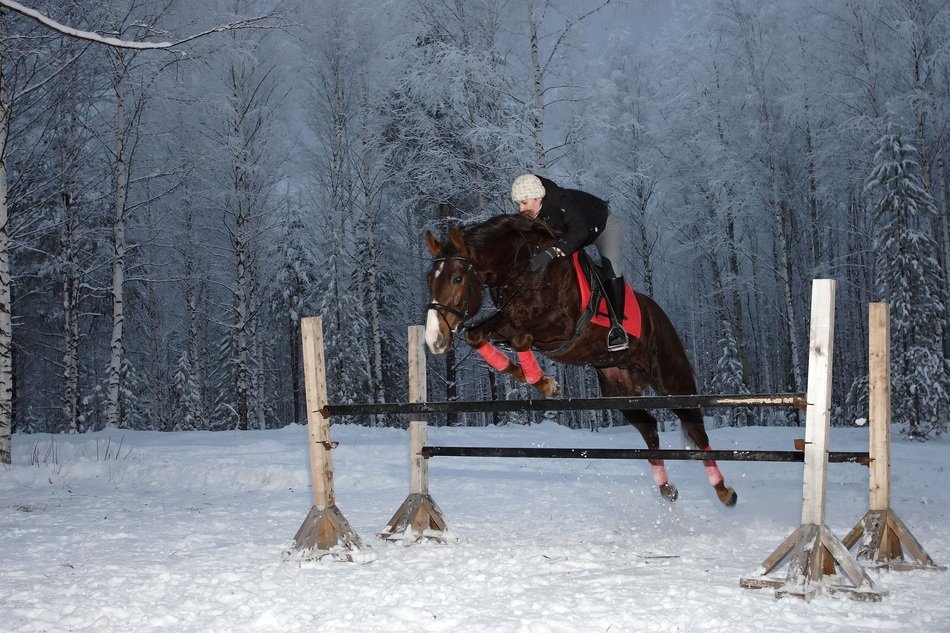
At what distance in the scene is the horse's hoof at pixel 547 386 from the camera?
5.41m

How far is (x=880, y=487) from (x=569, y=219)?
283cm

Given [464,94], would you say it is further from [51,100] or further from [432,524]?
[432,524]

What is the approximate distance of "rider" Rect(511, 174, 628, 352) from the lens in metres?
5.49

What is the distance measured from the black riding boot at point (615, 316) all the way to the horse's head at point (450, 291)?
4.13 ft

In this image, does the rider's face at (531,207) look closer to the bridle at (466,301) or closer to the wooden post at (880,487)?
the bridle at (466,301)

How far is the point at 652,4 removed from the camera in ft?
49.5

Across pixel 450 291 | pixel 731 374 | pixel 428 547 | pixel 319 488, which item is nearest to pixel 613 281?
pixel 450 291

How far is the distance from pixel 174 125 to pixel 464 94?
911cm

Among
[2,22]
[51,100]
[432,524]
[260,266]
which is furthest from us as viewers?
[260,266]

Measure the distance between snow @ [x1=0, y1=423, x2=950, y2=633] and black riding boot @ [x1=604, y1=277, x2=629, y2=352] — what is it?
155cm

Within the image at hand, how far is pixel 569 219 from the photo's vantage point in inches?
220

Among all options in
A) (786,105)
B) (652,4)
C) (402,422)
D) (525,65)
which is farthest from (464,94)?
(402,422)

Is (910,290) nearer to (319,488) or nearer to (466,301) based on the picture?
(466,301)

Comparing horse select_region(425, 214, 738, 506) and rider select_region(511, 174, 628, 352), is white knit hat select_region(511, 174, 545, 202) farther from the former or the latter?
horse select_region(425, 214, 738, 506)
